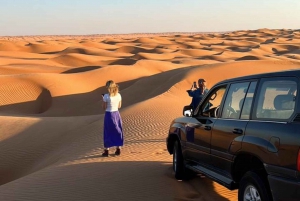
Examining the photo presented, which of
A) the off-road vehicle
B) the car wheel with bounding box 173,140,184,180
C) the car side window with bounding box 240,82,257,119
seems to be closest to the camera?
the off-road vehicle

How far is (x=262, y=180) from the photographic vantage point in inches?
189

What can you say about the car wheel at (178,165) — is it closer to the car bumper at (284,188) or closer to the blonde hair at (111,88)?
the blonde hair at (111,88)

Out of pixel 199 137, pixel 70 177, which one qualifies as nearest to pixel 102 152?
pixel 70 177

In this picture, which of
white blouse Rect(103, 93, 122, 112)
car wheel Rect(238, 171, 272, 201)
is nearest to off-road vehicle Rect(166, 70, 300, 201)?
car wheel Rect(238, 171, 272, 201)

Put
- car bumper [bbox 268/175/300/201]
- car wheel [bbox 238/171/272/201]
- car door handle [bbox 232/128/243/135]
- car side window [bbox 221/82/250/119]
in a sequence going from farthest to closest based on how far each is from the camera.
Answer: car side window [bbox 221/82/250/119] < car door handle [bbox 232/128/243/135] < car wheel [bbox 238/171/272/201] < car bumper [bbox 268/175/300/201]

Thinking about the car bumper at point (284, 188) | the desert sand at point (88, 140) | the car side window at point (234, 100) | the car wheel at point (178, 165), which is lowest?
the desert sand at point (88, 140)

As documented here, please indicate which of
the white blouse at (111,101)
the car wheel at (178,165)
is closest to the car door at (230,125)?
the car wheel at (178,165)

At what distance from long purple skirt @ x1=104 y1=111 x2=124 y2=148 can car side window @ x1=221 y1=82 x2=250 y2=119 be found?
395 cm

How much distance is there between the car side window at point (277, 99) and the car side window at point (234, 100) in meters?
0.43

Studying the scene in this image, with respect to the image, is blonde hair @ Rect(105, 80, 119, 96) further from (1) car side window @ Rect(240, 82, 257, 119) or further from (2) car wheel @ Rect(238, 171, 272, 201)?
(2) car wheel @ Rect(238, 171, 272, 201)

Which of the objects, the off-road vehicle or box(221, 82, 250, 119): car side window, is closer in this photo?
the off-road vehicle

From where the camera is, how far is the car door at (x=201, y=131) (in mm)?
6168

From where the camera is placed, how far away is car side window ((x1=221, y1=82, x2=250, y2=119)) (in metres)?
5.52

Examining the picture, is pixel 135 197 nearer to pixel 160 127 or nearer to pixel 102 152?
pixel 102 152
